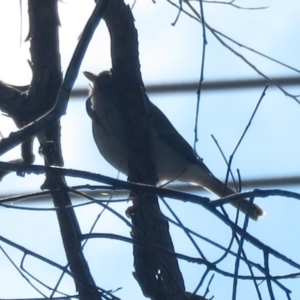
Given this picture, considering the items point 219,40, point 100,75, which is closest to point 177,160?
point 100,75

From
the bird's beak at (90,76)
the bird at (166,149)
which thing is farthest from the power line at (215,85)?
the bird's beak at (90,76)

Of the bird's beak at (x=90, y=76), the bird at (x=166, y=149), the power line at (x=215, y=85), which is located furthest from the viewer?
the bird's beak at (x=90, y=76)

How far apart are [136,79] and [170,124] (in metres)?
2.78

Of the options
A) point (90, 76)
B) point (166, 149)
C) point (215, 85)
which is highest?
point (90, 76)

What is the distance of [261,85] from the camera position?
157 inches

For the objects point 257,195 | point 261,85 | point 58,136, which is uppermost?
point 261,85

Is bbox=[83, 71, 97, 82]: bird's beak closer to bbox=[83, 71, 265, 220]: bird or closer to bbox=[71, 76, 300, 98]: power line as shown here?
bbox=[83, 71, 265, 220]: bird

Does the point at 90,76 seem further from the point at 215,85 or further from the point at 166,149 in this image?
the point at 215,85

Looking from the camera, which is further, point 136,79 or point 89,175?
point 136,79

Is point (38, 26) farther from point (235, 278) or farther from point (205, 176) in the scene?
point (205, 176)

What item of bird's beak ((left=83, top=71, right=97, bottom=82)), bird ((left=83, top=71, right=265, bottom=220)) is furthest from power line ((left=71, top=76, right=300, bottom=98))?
bird's beak ((left=83, top=71, right=97, bottom=82))

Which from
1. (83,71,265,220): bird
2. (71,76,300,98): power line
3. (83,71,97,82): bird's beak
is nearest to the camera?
(71,76,300,98): power line

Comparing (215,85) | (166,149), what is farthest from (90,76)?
(215,85)

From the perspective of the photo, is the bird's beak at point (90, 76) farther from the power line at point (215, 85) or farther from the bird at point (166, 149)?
the power line at point (215, 85)
